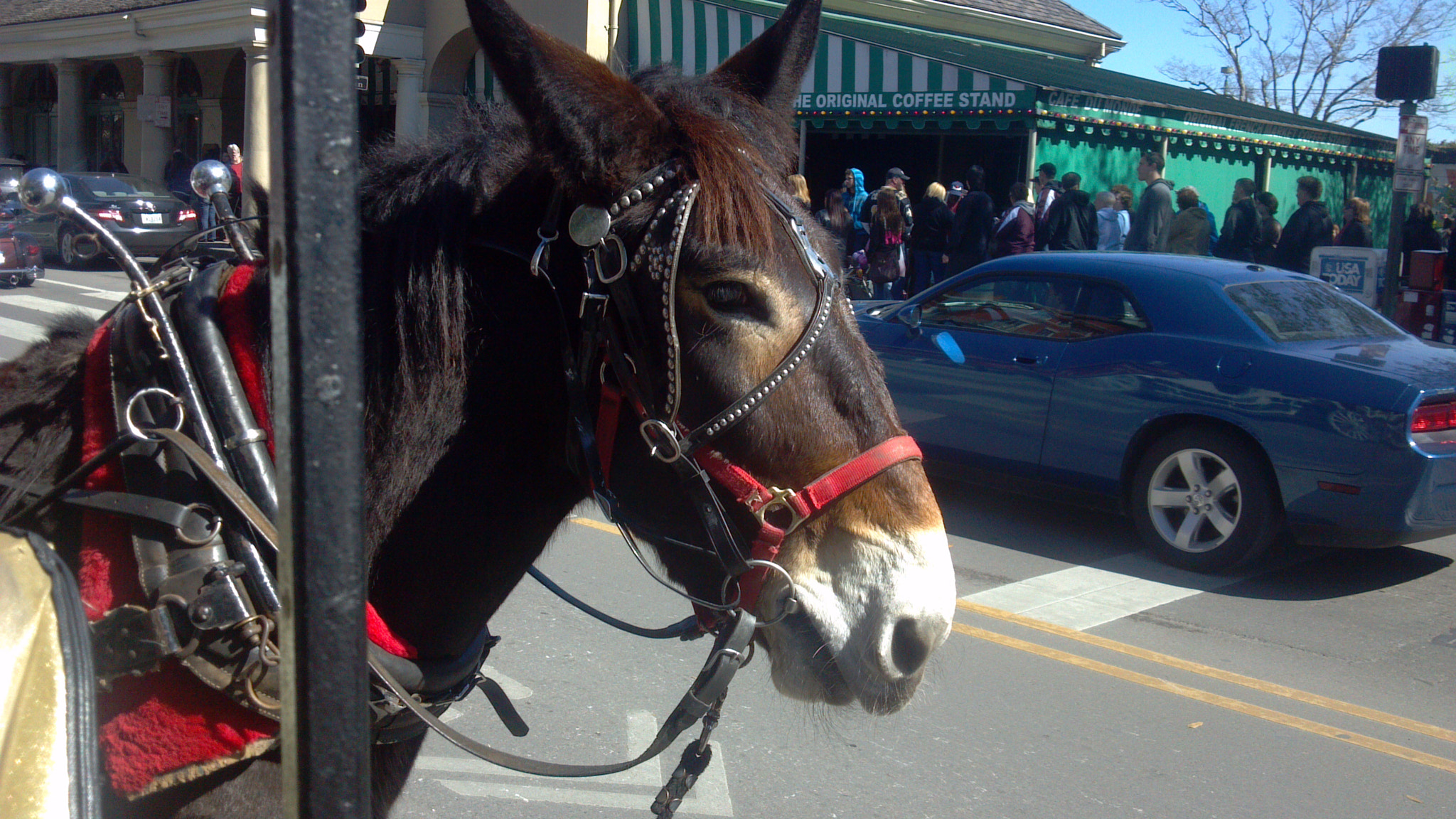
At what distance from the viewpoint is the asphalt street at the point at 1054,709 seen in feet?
12.5

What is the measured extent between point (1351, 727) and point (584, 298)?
13.4 feet

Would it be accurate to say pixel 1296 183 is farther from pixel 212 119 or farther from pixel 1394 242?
pixel 212 119

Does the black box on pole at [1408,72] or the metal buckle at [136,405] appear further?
the black box on pole at [1408,72]

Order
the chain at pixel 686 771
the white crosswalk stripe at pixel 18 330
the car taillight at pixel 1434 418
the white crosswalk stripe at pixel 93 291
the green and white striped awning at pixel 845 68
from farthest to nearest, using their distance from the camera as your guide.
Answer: the white crosswalk stripe at pixel 93 291
the green and white striped awning at pixel 845 68
the white crosswalk stripe at pixel 18 330
the car taillight at pixel 1434 418
the chain at pixel 686 771

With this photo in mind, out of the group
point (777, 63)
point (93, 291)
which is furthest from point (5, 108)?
point (777, 63)

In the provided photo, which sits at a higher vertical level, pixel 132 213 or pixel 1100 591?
pixel 132 213

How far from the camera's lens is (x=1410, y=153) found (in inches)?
450

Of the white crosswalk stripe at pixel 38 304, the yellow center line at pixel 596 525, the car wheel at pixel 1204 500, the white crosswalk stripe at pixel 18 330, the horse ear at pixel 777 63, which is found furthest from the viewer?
the white crosswalk stripe at pixel 38 304

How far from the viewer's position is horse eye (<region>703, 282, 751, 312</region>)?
183 cm

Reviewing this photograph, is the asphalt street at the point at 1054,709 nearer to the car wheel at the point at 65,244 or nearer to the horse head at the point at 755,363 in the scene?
the horse head at the point at 755,363

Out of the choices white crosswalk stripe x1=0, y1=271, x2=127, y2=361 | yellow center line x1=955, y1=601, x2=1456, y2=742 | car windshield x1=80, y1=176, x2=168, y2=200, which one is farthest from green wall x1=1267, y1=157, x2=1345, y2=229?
car windshield x1=80, y1=176, x2=168, y2=200

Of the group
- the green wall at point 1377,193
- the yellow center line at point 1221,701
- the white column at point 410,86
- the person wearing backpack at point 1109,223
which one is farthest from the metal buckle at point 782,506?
the green wall at point 1377,193

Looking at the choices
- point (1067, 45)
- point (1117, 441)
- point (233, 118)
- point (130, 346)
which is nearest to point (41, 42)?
point (233, 118)

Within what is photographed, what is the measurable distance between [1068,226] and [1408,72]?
363cm
